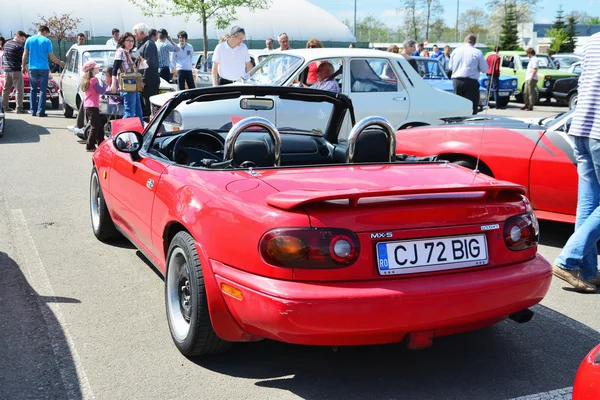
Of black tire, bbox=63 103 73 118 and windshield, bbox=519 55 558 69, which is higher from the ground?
windshield, bbox=519 55 558 69

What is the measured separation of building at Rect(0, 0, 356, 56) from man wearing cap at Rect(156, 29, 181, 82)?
31.3 meters

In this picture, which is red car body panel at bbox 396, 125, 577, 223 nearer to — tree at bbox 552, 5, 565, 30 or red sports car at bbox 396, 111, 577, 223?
red sports car at bbox 396, 111, 577, 223

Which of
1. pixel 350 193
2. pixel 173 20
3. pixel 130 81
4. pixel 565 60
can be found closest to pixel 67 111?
pixel 130 81

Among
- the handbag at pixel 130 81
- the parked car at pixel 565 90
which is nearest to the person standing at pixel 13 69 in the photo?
the handbag at pixel 130 81

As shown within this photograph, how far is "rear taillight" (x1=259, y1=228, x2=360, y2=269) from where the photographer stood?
9.85 ft

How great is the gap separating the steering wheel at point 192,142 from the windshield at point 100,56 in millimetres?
10126

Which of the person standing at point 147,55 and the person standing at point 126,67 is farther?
the person standing at point 147,55

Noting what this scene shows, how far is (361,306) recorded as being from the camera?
2936 mm

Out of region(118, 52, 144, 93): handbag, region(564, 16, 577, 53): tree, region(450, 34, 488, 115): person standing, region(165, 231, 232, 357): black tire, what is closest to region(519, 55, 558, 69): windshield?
region(450, 34, 488, 115): person standing

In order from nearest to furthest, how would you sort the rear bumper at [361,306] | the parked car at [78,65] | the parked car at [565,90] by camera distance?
the rear bumper at [361,306] < the parked car at [78,65] < the parked car at [565,90]

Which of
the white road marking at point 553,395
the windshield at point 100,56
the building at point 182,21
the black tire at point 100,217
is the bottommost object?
the white road marking at point 553,395

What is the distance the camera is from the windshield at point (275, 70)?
369 inches

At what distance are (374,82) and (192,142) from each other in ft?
19.0

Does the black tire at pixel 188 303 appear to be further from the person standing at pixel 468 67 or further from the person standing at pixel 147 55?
the person standing at pixel 468 67
